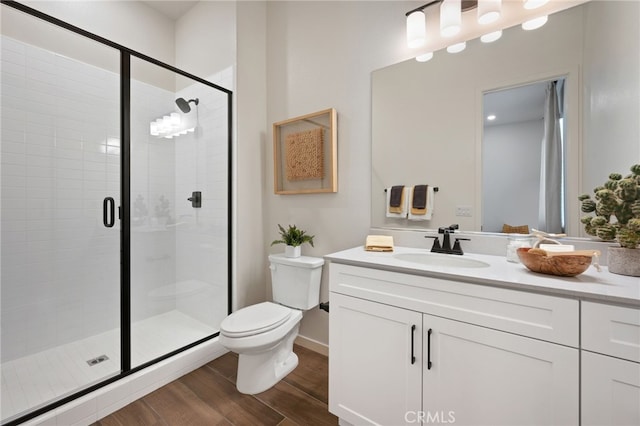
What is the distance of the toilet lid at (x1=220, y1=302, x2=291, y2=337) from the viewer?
1.51 m

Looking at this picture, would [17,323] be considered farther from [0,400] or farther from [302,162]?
[302,162]

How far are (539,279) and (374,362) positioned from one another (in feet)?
2.39

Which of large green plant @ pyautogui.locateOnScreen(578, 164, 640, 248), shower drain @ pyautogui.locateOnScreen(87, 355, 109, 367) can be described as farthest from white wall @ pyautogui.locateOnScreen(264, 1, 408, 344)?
shower drain @ pyautogui.locateOnScreen(87, 355, 109, 367)

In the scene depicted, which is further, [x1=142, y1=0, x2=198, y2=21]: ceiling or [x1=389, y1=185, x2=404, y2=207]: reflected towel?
[x1=142, y1=0, x2=198, y2=21]: ceiling

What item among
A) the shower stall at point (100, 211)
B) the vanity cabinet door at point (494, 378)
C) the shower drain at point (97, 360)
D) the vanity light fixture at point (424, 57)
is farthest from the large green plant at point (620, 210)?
the shower drain at point (97, 360)

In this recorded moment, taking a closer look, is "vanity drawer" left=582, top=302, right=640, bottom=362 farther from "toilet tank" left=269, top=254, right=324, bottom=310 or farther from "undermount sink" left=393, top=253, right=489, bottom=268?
"toilet tank" left=269, top=254, right=324, bottom=310

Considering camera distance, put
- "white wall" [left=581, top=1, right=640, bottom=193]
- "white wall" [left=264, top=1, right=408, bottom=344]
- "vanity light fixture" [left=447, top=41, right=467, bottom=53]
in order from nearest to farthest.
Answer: "white wall" [left=581, top=1, right=640, bottom=193], "vanity light fixture" [left=447, top=41, right=467, bottom=53], "white wall" [left=264, top=1, right=408, bottom=344]

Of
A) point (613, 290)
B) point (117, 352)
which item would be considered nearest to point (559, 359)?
point (613, 290)

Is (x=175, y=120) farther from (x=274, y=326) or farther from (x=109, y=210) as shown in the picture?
(x=274, y=326)

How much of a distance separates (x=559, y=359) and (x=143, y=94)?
2669 mm

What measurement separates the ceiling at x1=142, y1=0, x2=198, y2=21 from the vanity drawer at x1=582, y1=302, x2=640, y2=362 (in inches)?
135

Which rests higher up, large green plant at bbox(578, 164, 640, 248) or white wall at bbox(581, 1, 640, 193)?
white wall at bbox(581, 1, 640, 193)

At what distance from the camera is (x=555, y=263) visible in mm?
938

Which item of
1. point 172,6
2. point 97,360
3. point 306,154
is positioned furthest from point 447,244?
point 172,6
